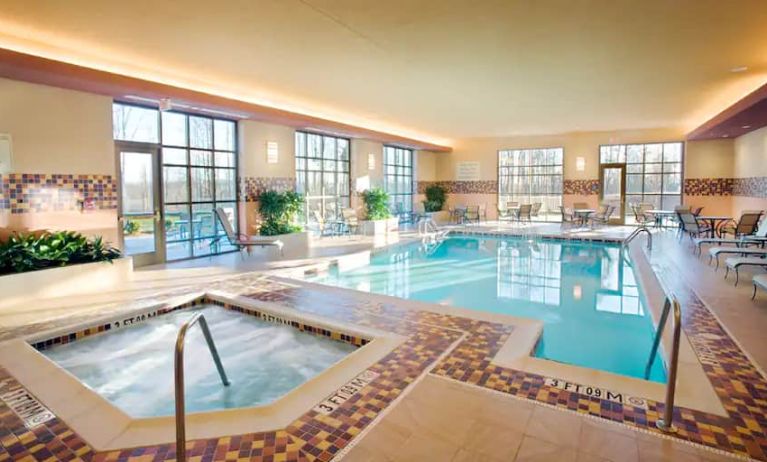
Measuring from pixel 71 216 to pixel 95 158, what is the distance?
93 cm

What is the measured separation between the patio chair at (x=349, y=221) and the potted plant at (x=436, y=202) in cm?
456

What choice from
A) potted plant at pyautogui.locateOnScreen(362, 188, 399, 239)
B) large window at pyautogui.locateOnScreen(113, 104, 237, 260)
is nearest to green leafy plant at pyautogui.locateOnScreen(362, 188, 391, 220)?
potted plant at pyautogui.locateOnScreen(362, 188, 399, 239)

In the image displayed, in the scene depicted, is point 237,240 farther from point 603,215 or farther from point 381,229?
point 603,215

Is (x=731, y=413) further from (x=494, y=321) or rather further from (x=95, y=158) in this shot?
(x=95, y=158)

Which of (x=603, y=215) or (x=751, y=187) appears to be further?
(x=603, y=215)

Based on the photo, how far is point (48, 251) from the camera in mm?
5766

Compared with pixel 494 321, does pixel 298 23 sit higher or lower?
higher

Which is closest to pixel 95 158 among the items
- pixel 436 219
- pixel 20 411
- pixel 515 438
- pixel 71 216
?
pixel 71 216

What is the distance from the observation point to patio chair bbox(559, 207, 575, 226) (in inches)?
581

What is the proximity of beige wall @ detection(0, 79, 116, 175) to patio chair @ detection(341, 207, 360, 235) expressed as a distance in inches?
240

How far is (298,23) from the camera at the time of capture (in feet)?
16.1

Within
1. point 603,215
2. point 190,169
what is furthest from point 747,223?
point 190,169

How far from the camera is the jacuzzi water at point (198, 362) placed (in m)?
3.64

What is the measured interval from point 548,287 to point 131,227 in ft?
22.2
